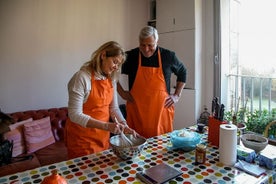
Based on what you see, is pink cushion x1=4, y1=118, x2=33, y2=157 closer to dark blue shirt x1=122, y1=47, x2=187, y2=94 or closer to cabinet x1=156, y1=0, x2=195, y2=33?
dark blue shirt x1=122, y1=47, x2=187, y2=94

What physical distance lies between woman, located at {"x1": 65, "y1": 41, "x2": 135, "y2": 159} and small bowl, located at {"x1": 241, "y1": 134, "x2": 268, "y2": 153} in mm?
689

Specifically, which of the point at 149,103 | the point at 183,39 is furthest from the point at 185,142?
the point at 183,39

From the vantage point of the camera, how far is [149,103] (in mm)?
1776

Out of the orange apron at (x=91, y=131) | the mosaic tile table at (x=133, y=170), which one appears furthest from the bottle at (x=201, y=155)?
the orange apron at (x=91, y=131)

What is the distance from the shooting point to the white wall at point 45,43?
8.56 feet

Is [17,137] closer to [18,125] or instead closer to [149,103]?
[18,125]

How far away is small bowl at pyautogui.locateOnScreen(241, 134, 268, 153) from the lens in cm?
121

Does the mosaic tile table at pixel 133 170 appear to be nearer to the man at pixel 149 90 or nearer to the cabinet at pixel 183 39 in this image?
the man at pixel 149 90

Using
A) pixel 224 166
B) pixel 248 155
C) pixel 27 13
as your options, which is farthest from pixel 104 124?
pixel 27 13

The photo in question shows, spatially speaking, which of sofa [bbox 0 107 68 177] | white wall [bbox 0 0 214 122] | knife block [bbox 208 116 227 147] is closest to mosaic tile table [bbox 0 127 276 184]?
knife block [bbox 208 116 227 147]

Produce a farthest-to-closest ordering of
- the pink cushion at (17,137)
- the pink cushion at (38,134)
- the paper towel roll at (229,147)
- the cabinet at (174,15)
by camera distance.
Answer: the cabinet at (174,15), the pink cushion at (38,134), the pink cushion at (17,137), the paper towel roll at (229,147)

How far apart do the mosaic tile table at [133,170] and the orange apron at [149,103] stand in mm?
526

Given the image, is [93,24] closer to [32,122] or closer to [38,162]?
[32,122]

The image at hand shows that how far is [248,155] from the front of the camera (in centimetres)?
115
